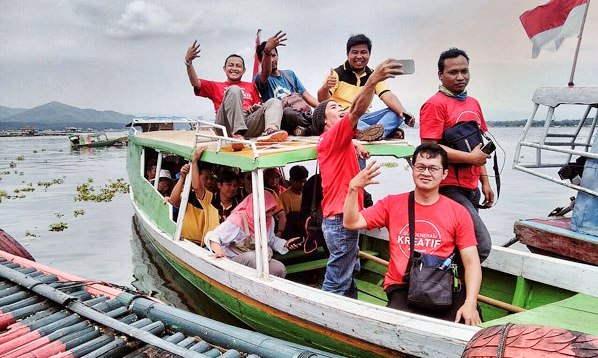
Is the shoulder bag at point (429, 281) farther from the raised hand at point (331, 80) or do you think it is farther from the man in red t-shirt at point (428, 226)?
the raised hand at point (331, 80)

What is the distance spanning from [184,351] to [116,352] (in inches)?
22.4

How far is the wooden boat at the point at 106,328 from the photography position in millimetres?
3510

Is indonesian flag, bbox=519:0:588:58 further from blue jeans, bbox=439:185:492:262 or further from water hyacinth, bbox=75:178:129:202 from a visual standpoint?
water hyacinth, bbox=75:178:129:202

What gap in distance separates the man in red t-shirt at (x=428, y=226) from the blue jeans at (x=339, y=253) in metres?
0.34

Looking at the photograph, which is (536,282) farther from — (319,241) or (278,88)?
(278,88)

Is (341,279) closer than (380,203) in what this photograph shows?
No

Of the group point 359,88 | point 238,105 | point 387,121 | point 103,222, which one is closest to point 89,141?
point 103,222

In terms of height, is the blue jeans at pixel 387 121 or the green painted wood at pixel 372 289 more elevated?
the blue jeans at pixel 387 121

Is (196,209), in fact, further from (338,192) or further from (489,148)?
(489,148)

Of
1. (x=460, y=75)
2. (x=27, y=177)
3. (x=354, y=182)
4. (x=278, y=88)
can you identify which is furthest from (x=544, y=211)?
(x=27, y=177)

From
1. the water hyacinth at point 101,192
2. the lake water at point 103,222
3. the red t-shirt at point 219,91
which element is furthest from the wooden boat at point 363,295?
the water hyacinth at point 101,192

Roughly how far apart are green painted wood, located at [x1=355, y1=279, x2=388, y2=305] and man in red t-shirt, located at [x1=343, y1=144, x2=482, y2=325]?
1.89 meters

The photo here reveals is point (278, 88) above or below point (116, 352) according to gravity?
above

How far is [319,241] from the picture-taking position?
5.68m
